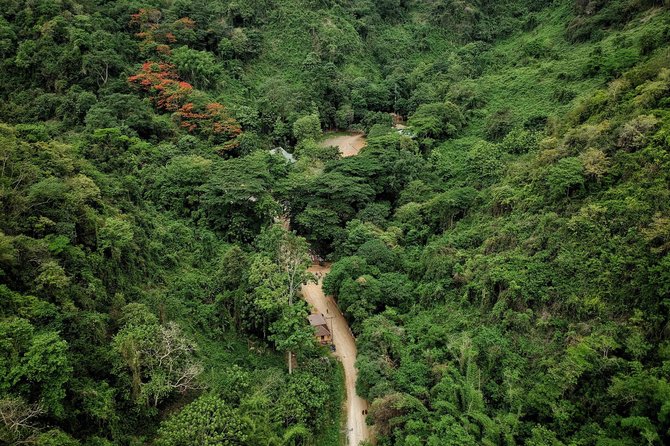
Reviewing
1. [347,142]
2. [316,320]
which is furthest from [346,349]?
[347,142]

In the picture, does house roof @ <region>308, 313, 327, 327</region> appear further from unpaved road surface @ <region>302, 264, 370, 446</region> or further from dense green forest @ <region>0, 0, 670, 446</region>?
dense green forest @ <region>0, 0, 670, 446</region>

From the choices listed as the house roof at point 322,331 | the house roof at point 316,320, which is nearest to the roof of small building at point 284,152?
the house roof at point 316,320

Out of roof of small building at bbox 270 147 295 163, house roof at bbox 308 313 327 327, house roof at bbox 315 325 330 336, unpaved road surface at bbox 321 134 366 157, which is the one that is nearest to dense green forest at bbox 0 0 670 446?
house roof at bbox 315 325 330 336

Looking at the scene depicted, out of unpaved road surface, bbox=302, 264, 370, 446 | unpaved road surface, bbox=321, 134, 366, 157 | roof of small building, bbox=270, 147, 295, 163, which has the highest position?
unpaved road surface, bbox=321, 134, 366, 157

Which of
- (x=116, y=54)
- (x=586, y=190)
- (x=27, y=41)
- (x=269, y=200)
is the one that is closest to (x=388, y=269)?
(x=269, y=200)

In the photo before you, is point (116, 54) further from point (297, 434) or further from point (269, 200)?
point (297, 434)

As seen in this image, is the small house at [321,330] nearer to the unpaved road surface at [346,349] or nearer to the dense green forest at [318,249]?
the unpaved road surface at [346,349]
